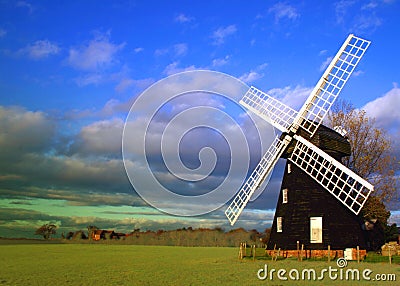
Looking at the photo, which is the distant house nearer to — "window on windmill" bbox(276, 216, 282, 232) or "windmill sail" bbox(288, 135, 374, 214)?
"window on windmill" bbox(276, 216, 282, 232)

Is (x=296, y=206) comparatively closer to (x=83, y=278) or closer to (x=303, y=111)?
(x=303, y=111)

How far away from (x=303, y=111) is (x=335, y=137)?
3815 millimetres

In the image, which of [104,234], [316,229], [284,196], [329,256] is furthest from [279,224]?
[104,234]

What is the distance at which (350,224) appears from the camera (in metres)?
33.6

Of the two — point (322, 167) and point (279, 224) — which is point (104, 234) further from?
point (322, 167)

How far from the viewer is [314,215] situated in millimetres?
33844

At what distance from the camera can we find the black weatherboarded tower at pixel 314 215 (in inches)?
1315

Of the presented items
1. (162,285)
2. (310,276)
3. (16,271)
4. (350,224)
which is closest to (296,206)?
(350,224)

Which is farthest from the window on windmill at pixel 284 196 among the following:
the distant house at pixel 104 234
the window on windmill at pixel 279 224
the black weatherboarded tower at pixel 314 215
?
the distant house at pixel 104 234
